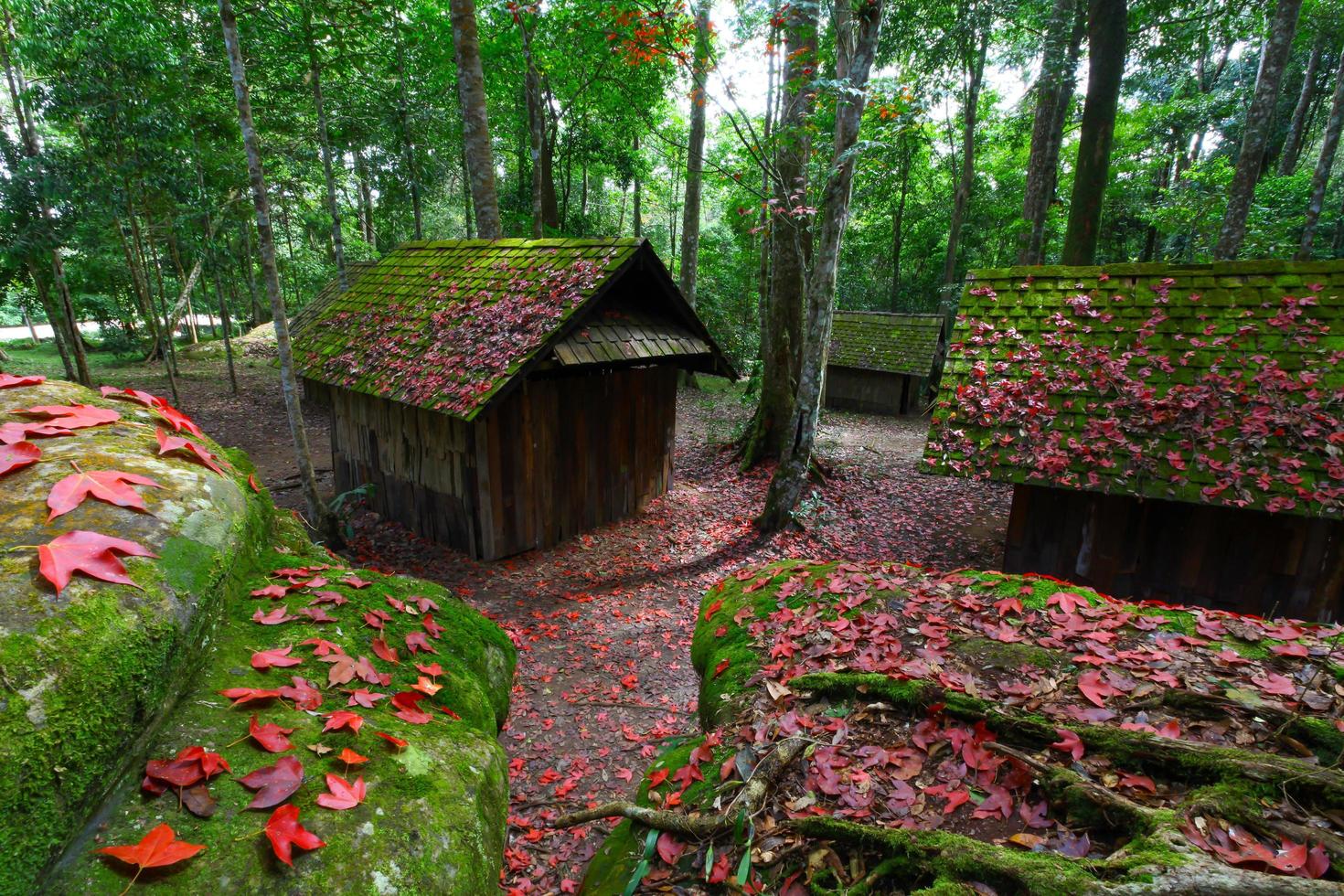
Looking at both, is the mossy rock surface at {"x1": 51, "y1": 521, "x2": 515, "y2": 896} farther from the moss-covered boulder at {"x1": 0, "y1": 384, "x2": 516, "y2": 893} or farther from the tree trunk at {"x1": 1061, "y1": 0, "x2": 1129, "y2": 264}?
the tree trunk at {"x1": 1061, "y1": 0, "x2": 1129, "y2": 264}

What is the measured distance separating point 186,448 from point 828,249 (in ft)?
23.6

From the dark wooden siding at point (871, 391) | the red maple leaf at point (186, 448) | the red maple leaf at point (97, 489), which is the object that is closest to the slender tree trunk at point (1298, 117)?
the dark wooden siding at point (871, 391)

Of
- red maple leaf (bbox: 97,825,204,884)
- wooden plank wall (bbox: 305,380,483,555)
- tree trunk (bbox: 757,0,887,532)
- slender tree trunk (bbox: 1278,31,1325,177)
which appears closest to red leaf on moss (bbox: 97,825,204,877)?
red maple leaf (bbox: 97,825,204,884)

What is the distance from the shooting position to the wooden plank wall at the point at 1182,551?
19.8 ft

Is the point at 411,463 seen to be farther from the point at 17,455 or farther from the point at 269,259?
the point at 17,455

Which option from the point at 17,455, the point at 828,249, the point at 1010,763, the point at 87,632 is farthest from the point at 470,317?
the point at 1010,763

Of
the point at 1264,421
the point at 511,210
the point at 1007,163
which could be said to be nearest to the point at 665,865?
the point at 1264,421

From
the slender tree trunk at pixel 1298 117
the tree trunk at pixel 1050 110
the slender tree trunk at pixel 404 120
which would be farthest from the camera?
the slender tree trunk at pixel 1298 117

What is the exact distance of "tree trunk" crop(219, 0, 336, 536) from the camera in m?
6.21

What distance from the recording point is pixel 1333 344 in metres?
6.31

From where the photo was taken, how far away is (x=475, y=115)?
398 inches

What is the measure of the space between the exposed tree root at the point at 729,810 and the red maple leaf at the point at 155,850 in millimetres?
1417

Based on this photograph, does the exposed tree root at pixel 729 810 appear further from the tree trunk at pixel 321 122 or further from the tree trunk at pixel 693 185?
the tree trunk at pixel 321 122

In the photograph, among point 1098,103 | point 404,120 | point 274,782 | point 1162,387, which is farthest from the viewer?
point 404,120
